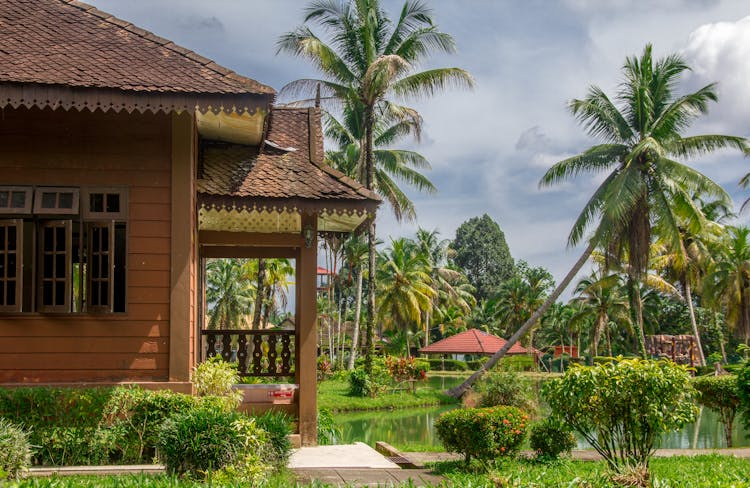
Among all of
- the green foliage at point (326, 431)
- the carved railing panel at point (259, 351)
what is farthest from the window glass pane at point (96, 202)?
the green foliage at point (326, 431)

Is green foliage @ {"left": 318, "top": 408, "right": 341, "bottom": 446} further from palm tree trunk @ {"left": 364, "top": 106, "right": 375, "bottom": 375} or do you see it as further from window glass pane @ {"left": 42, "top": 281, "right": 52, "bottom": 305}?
palm tree trunk @ {"left": 364, "top": 106, "right": 375, "bottom": 375}

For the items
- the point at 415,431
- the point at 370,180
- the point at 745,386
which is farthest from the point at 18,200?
the point at 370,180

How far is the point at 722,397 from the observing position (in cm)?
1688

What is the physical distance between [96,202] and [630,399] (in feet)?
19.5

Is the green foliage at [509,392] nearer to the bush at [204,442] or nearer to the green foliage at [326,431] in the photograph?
the green foliage at [326,431]

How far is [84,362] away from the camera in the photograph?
28.1 ft

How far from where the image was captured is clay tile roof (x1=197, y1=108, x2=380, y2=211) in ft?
32.0

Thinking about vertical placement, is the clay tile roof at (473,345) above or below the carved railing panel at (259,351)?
below

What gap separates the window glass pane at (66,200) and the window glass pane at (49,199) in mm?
61

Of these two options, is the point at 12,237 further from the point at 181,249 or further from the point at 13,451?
the point at 13,451

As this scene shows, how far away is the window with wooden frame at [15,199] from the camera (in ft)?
28.2

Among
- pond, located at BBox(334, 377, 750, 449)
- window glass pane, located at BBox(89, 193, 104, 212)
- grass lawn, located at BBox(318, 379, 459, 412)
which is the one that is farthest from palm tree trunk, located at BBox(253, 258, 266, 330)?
window glass pane, located at BBox(89, 193, 104, 212)

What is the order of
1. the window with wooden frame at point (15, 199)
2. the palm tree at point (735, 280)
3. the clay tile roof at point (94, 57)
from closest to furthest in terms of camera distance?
the clay tile roof at point (94, 57)
the window with wooden frame at point (15, 199)
the palm tree at point (735, 280)

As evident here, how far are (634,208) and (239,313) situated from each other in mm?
27101
